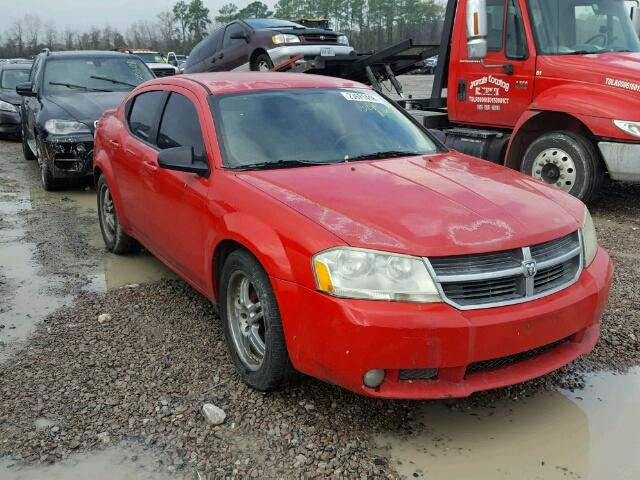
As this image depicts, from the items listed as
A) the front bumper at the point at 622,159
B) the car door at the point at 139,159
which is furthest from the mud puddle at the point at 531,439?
the front bumper at the point at 622,159

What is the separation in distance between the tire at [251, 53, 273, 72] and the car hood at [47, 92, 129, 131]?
356cm

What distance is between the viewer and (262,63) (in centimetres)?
1221

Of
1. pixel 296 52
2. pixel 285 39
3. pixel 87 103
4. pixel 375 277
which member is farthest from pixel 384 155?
pixel 285 39

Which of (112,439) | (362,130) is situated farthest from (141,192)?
(112,439)

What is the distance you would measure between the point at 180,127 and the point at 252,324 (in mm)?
1622

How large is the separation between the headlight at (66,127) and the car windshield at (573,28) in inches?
220

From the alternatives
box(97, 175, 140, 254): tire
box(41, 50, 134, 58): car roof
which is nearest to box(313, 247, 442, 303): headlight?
box(97, 175, 140, 254): tire

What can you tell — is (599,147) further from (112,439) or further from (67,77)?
(67,77)

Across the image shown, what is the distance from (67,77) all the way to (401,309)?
8.14m

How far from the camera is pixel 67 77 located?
367 inches

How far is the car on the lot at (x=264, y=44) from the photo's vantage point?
11.5 meters

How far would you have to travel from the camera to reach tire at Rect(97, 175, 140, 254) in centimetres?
561

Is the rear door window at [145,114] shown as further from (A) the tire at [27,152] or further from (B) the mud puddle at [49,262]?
(A) the tire at [27,152]

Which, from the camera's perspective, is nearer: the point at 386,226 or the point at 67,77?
the point at 386,226
